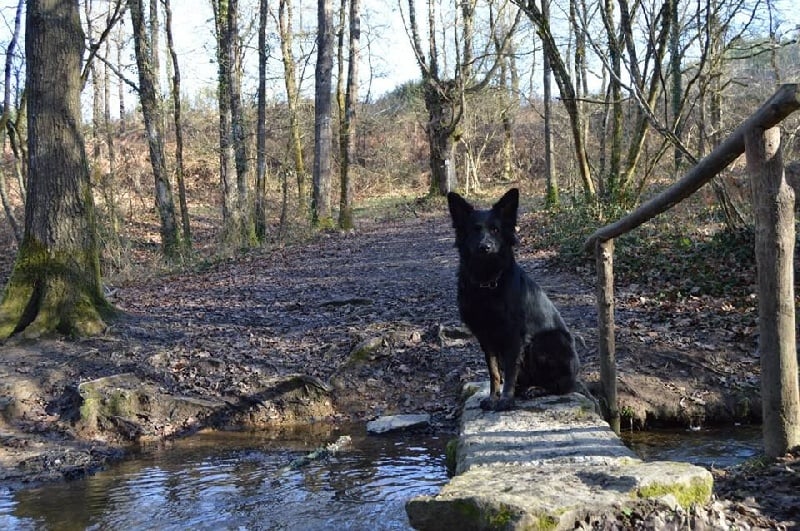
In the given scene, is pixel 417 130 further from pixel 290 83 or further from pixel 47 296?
pixel 47 296

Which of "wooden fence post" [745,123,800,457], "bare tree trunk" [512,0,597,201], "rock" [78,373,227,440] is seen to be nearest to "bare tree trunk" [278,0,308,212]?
"bare tree trunk" [512,0,597,201]

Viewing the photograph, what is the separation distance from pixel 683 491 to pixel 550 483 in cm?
60

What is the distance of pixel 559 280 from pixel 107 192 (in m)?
15.9

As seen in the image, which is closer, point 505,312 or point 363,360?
point 505,312

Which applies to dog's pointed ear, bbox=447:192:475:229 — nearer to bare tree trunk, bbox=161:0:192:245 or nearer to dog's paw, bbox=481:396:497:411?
dog's paw, bbox=481:396:497:411

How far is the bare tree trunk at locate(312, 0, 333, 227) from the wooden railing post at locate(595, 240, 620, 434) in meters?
16.4

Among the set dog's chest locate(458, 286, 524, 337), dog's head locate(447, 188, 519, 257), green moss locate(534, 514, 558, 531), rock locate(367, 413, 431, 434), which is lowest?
rock locate(367, 413, 431, 434)

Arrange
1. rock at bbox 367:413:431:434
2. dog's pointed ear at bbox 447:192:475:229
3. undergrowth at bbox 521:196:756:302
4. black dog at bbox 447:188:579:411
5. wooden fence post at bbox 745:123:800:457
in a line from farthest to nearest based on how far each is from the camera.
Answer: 1. undergrowth at bbox 521:196:756:302
2. rock at bbox 367:413:431:434
3. dog's pointed ear at bbox 447:192:475:229
4. black dog at bbox 447:188:579:411
5. wooden fence post at bbox 745:123:800:457

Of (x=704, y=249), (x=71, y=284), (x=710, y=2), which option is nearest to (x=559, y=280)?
(x=704, y=249)

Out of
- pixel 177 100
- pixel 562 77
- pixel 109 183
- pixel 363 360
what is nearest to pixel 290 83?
pixel 177 100

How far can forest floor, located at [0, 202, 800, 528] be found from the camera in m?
6.33

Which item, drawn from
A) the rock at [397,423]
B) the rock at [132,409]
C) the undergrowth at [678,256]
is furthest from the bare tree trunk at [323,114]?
the rock at [397,423]

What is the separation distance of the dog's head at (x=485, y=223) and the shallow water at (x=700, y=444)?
2.14m

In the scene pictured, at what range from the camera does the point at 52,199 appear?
8.66 metres
